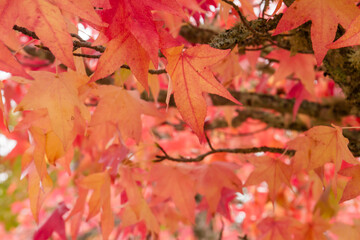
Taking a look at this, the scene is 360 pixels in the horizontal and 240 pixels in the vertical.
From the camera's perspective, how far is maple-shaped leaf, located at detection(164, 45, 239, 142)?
57cm

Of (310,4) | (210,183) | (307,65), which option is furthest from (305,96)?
(310,4)

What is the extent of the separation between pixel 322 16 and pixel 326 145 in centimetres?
29

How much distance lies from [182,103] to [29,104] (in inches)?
11.8

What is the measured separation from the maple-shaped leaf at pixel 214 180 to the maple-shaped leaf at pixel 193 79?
0.47 m

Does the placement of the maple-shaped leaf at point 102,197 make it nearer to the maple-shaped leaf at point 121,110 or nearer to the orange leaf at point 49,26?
the maple-shaped leaf at point 121,110

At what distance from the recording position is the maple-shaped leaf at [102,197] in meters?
0.87

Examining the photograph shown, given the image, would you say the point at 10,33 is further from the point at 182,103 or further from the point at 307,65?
the point at 307,65

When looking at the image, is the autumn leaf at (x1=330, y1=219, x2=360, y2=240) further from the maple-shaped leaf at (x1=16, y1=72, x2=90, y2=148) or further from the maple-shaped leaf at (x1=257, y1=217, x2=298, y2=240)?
the maple-shaped leaf at (x1=16, y1=72, x2=90, y2=148)

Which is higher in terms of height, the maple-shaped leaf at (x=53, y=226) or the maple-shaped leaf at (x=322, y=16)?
the maple-shaped leaf at (x=322, y=16)

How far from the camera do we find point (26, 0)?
51 cm

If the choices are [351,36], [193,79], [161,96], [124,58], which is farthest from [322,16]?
[161,96]

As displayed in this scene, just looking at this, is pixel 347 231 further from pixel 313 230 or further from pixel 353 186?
pixel 353 186

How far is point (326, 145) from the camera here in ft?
2.49

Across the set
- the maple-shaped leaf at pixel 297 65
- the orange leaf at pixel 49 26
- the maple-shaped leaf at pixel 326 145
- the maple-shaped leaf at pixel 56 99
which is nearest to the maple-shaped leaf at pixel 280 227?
the maple-shaped leaf at pixel 326 145
